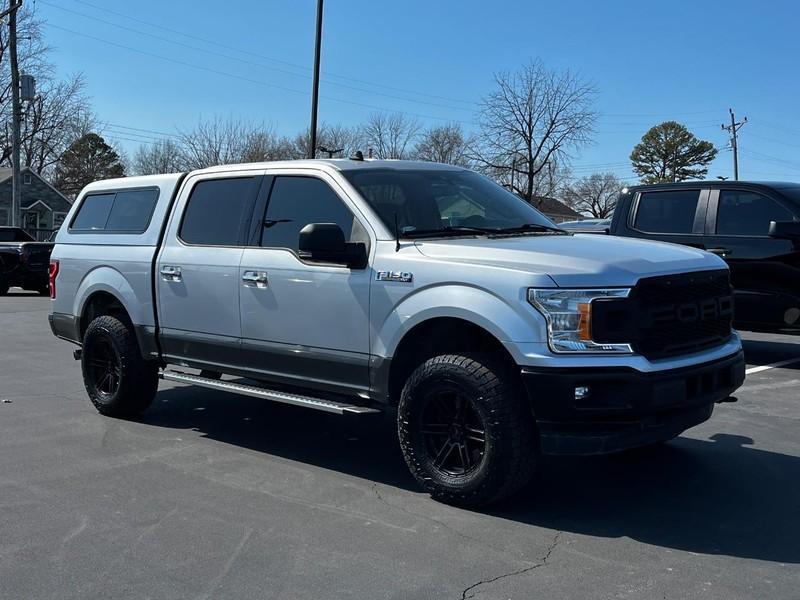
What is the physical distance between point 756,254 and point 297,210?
6.04 m

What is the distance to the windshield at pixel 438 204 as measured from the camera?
5512mm

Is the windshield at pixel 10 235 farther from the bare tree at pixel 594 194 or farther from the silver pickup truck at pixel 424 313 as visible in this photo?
the bare tree at pixel 594 194

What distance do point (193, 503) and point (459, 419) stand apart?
1.64 m

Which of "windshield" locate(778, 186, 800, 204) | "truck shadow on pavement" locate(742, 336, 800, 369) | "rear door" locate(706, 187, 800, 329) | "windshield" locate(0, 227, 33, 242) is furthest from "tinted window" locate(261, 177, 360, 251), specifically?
"windshield" locate(0, 227, 33, 242)

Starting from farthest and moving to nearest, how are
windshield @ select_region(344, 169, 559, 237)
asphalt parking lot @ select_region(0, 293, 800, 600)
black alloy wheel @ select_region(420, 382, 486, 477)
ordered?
windshield @ select_region(344, 169, 559, 237), black alloy wheel @ select_region(420, 382, 486, 477), asphalt parking lot @ select_region(0, 293, 800, 600)

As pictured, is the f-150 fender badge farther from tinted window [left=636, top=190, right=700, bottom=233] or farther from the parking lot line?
tinted window [left=636, top=190, right=700, bottom=233]

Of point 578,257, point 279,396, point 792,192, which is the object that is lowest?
point 279,396

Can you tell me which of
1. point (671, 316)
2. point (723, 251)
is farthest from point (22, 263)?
point (671, 316)

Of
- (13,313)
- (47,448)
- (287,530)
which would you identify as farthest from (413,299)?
(13,313)

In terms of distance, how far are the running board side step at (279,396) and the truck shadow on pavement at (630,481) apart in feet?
1.68

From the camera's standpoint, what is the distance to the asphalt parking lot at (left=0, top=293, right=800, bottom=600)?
3830 mm

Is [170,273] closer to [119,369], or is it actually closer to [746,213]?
[119,369]

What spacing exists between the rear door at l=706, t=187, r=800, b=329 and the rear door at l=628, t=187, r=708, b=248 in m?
0.15

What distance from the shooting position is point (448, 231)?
18.0ft
